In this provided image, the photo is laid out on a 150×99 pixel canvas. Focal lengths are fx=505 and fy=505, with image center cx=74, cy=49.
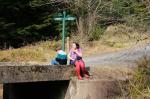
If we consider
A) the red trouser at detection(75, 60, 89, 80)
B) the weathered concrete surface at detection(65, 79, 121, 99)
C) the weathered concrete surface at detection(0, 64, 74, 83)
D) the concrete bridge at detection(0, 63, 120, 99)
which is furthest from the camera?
the red trouser at detection(75, 60, 89, 80)

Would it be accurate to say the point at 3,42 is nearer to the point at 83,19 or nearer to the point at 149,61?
the point at 83,19

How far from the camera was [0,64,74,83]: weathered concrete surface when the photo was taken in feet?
42.4

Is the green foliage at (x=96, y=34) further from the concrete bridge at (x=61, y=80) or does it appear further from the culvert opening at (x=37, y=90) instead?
the concrete bridge at (x=61, y=80)

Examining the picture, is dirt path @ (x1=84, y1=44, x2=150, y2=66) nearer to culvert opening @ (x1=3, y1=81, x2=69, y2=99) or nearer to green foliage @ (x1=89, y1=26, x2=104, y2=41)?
culvert opening @ (x1=3, y1=81, x2=69, y2=99)

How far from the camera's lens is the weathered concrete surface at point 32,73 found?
12922 millimetres

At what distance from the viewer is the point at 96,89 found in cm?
1421

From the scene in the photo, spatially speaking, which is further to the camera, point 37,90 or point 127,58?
point 37,90

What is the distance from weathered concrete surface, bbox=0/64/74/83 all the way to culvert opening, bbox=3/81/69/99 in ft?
1.97

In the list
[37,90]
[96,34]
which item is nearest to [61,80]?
[37,90]

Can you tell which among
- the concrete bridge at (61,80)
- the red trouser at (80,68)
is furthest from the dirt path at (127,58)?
the red trouser at (80,68)

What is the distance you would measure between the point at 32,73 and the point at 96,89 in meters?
1.87

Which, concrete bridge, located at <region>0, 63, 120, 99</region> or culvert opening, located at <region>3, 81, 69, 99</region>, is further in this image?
culvert opening, located at <region>3, 81, 69, 99</region>

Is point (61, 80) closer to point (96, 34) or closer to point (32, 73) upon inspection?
point (32, 73)

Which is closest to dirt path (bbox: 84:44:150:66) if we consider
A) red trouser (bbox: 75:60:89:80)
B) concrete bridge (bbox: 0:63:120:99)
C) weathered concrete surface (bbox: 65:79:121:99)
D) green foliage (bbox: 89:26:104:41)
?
weathered concrete surface (bbox: 65:79:121:99)
